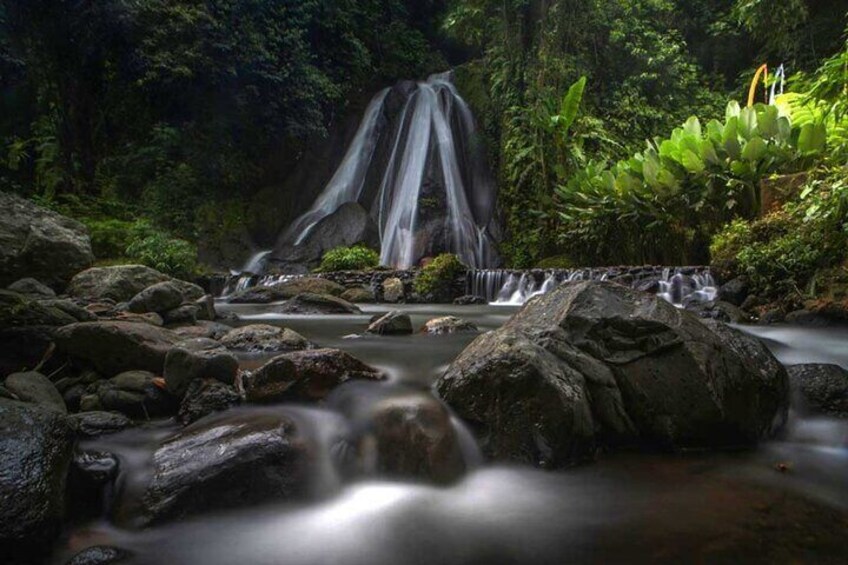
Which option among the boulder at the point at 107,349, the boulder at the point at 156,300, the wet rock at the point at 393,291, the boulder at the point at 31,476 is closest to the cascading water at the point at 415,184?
the wet rock at the point at 393,291

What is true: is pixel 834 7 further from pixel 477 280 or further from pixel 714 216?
pixel 477 280

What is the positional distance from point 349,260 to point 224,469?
502 inches

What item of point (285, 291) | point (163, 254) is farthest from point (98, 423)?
point (163, 254)

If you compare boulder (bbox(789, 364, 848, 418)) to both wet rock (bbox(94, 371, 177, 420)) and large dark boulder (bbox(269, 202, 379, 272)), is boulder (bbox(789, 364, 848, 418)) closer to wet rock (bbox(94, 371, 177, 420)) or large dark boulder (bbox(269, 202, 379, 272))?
wet rock (bbox(94, 371, 177, 420))

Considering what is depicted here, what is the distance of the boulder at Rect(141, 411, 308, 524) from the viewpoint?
2.53 metres

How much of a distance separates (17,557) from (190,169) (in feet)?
55.3

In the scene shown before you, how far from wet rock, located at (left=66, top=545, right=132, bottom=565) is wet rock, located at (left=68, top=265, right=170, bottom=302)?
5.89 m

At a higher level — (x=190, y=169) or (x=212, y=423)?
(x=190, y=169)

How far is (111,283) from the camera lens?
764 cm

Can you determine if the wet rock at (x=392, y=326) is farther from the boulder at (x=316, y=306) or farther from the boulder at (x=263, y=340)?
the boulder at (x=316, y=306)

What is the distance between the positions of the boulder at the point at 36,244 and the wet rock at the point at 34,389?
12.9 ft

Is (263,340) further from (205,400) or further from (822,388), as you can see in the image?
(822,388)

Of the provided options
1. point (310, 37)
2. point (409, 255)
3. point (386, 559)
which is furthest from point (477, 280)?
point (310, 37)

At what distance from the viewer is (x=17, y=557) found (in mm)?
2049
